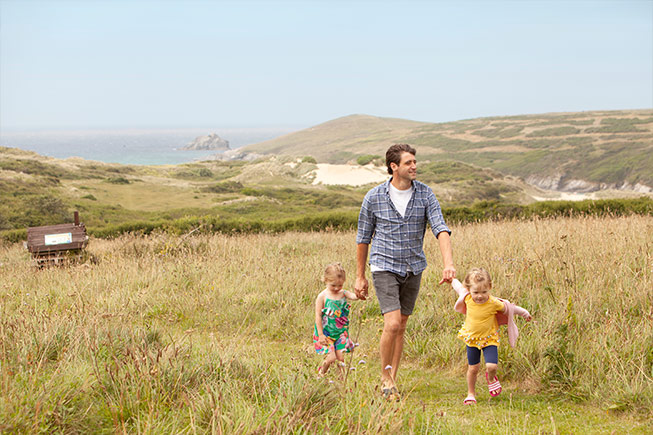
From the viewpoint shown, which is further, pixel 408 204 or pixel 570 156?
pixel 570 156

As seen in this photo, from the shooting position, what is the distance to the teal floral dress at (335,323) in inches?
163

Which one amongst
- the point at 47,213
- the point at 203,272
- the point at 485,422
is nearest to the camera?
the point at 485,422

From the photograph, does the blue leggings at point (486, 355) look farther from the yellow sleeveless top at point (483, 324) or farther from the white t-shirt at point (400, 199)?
the white t-shirt at point (400, 199)

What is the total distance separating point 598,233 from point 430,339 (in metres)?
3.83

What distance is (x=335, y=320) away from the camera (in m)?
4.16

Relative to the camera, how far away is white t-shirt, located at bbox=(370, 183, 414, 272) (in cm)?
403

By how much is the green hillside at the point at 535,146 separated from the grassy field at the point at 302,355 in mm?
74256

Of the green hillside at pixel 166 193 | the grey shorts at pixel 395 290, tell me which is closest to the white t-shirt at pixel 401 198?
the grey shorts at pixel 395 290

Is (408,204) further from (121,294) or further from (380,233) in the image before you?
(121,294)

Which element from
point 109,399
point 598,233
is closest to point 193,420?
point 109,399

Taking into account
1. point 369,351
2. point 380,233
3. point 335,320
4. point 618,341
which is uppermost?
point 380,233

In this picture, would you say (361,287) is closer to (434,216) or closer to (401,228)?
(401,228)

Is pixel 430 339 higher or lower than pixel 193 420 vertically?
lower

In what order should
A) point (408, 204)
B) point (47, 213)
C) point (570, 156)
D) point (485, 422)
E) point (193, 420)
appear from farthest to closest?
point (570, 156) < point (47, 213) < point (408, 204) < point (485, 422) < point (193, 420)
